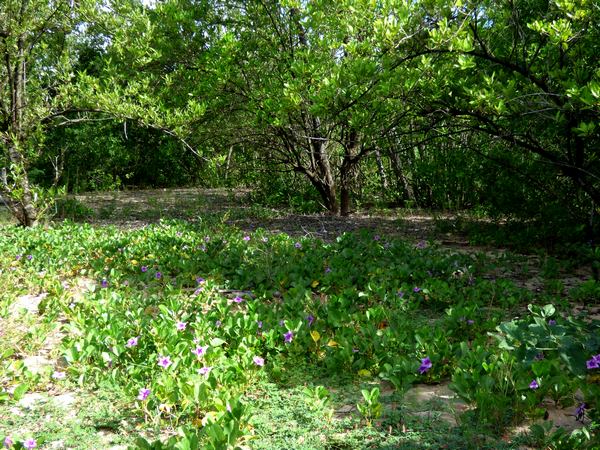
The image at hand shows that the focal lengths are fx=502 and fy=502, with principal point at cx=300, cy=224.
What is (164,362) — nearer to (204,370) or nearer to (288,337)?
(204,370)

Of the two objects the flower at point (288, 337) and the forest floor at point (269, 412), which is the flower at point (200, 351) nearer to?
the forest floor at point (269, 412)

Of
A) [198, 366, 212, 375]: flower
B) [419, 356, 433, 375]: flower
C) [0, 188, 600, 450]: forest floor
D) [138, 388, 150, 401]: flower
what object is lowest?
[0, 188, 600, 450]: forest floor

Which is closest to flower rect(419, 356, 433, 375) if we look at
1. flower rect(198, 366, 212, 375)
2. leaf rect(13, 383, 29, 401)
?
flower rect(198, 366, 212, 375)

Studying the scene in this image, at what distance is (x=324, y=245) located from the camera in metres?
6.07

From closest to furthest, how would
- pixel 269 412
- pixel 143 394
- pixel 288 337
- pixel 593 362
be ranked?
1. pixel 593 362
2. pixel 143 394
3. pixel 269 412
4. pixel 288 337

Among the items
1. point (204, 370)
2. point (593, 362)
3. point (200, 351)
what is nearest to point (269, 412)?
point (204, 370)

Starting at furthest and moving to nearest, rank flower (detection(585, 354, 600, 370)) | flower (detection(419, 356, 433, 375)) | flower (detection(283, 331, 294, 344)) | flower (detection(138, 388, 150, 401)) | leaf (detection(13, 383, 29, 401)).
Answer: flower (detection(283, 331, 294, 344)), flower (detection(419, 356, 433, 375)), leaf (detection(13, 383, 29, 401)), flower (detection(138, 388, 150, 401)), flower (detection(585, 354, 600, 370))

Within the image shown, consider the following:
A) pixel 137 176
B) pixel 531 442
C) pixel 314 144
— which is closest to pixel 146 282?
pixel 531 442

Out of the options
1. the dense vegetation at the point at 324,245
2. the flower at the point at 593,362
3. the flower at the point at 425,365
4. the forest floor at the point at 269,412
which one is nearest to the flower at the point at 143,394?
the dense vegetation at the point at 324,245

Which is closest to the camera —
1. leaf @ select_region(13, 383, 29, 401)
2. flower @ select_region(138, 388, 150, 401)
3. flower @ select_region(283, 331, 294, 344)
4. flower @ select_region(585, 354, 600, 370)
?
flower @ select_region(585, 354, 600, 370)

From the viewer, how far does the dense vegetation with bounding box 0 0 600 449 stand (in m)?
2.44

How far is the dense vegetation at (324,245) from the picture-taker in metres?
2.44

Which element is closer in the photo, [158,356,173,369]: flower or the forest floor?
the forest floor

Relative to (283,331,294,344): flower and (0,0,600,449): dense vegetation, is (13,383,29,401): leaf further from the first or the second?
(283,331,294,344): flower
